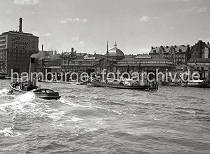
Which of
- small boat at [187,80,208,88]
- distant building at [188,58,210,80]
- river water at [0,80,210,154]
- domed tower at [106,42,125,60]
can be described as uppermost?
domed tower at [106,42,125,60]

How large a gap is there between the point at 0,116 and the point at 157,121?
16.5m

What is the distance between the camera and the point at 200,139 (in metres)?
27.1

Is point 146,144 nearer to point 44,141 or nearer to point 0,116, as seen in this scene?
point 44,141

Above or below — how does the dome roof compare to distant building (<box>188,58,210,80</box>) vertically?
above

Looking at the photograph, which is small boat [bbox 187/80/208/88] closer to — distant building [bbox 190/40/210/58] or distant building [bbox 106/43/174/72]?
distant building [bbox 106/43/174/72]

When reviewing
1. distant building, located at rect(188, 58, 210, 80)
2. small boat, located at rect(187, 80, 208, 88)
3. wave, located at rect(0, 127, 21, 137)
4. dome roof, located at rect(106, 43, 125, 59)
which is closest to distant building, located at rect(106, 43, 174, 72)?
dome roof, located at rect(106, 43, 125, 59)

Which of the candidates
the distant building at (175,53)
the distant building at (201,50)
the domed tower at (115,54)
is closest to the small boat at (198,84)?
the distant building at (175,53)

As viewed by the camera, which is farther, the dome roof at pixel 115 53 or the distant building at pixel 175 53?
the dome roof at pixel 115 53

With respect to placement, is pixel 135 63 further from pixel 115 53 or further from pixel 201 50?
pixel 201 50

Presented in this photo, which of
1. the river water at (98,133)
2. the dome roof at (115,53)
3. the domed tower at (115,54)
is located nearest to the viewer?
the river water at (98,133)

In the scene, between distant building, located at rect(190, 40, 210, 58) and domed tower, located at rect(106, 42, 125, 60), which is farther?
domed tower, located at rect(106, 42, 125, 60)

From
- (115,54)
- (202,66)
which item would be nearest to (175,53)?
(202,66)

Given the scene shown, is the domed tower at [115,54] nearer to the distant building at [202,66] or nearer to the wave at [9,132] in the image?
the distant building at [202,66]

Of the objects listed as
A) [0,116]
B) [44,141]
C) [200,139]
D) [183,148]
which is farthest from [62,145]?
[0,116]
